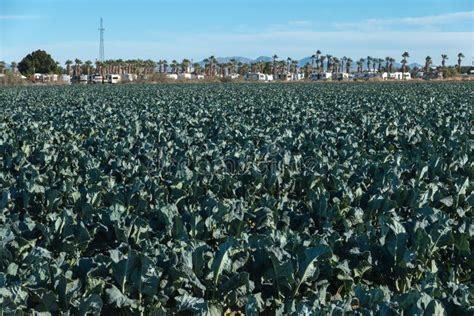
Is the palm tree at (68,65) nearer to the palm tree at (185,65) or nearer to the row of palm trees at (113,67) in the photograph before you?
the row of palm trees at (113,67)

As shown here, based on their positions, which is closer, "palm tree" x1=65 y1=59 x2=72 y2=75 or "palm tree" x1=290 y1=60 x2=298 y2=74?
"palm tree" x1=65 y1=59 x2=72 y2=75

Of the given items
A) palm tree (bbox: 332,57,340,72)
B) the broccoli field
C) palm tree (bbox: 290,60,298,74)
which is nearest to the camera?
the broccoli field

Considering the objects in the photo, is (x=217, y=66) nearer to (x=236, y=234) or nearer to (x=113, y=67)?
(x=113, y=67)

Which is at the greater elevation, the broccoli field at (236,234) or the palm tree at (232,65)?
the palm tree at (232,65)

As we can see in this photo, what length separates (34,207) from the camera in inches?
290

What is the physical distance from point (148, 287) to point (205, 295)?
514 millimetres

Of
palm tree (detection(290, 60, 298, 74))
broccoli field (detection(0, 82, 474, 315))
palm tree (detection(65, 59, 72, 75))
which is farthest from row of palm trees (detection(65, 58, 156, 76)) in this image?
broccoli field (detection(0, 82, 474, 315))

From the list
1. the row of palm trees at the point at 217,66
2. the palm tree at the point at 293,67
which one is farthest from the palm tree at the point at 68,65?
the palm tree at the point at 293,67

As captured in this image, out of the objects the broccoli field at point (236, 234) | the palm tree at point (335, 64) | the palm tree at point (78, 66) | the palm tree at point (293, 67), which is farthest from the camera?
the palm tree at point (293, 67)

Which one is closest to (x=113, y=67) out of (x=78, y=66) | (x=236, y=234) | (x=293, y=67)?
(x=78, y=66)

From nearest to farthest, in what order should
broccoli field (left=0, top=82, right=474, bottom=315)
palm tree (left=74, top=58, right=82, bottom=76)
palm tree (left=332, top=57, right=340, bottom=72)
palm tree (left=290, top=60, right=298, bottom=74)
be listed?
broccoli field (left=0, top=82, right=474, bottom=315), palm tree (left=74, top=58, right=82, bottom=76), palm tree (left=332, top=57, right=340, bottom=72), palm tree (left=290, top=60, right=298, bottom=74)

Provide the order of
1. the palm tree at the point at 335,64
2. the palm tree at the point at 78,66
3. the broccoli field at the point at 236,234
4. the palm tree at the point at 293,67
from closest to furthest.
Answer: the broccoli field at the point at 236,234, the palm tree at the point at 78,66, the palm tree at the point at 335,64, the palm tree at the point at 293,67

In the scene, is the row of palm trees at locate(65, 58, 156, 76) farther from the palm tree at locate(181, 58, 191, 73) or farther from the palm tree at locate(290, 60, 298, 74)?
the palm tree at locate(290, 60, 298, 74)

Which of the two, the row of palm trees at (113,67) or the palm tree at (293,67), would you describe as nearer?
the row of palm trees at (113,67)
